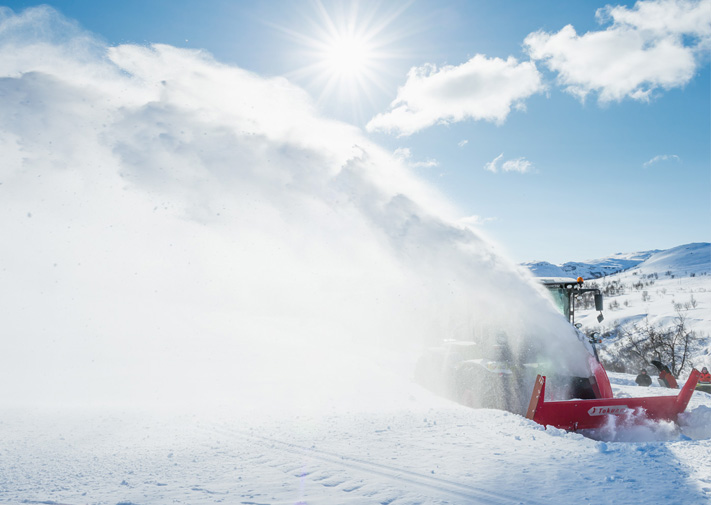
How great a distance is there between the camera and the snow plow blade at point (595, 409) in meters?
6.53

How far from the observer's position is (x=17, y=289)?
47.8 ft

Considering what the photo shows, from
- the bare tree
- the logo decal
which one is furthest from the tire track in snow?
the bare tree

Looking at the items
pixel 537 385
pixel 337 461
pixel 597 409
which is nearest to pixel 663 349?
pixel 597 409

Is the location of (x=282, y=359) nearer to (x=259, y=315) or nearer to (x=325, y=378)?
(x=325, y=378)

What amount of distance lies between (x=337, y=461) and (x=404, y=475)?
79cm

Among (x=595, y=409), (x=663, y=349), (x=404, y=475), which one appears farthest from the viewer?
(x=663, y=349)

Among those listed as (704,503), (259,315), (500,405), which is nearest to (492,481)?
(704,503)

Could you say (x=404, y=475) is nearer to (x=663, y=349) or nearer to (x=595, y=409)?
(x=595, y=409)

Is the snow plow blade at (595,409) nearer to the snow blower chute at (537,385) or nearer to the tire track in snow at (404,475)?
the snow blower chute at (537,385)

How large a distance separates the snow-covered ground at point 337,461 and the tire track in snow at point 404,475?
0.01 meters

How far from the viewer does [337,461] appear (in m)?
4.45

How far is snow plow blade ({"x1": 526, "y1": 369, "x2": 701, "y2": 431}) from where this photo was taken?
653 cm

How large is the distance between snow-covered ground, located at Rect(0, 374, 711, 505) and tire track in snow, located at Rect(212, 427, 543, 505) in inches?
0.5

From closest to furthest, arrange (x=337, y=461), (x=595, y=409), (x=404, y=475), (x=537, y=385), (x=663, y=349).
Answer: (x=404, y=475)
(x=337, y=461)
(x=537, y=385)
(x=595, y=409)
(x=663, y=349)
